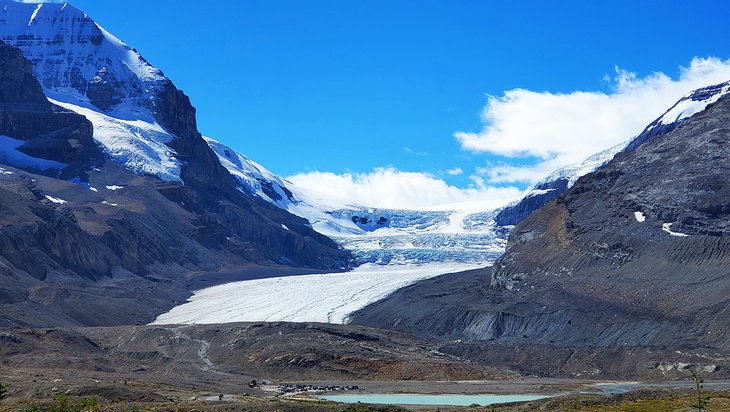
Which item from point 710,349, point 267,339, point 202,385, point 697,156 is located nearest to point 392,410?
point 202,385

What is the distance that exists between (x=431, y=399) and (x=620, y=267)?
50.0m

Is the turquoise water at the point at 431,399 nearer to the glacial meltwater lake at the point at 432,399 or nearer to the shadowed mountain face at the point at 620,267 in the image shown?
the glacial meltwater lake at the point at 432,399

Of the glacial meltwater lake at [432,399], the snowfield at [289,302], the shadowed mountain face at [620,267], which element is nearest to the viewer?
the glacial meltwater lake at [432,399]

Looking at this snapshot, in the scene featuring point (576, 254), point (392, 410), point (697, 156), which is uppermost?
point (697, 156)

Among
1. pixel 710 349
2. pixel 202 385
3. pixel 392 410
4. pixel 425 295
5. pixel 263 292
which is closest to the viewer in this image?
pixel 392 410

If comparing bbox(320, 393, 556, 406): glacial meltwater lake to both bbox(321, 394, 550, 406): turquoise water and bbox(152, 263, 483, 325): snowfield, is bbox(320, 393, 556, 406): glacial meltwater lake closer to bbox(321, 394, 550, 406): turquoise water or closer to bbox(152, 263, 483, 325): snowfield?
bbox(321, 394, 550, 406): turquoise water

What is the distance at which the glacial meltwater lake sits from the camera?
267 ft

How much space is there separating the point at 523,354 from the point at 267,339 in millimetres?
28779

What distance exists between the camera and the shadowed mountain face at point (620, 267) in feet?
368

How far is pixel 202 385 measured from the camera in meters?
91.9

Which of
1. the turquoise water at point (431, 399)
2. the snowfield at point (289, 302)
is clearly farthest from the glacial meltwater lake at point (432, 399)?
the snowfield at point (289, 302)

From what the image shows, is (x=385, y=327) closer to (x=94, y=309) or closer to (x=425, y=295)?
(x=425, y=295)

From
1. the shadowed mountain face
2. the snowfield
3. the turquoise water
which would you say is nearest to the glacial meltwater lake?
the turquoise water

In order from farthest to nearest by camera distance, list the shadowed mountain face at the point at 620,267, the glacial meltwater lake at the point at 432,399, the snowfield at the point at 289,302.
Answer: the snowfield at the point at 289,302 → the shadowed mountain face at the point at 620,267 → the glacial meltwater lake at the point at 432,399
